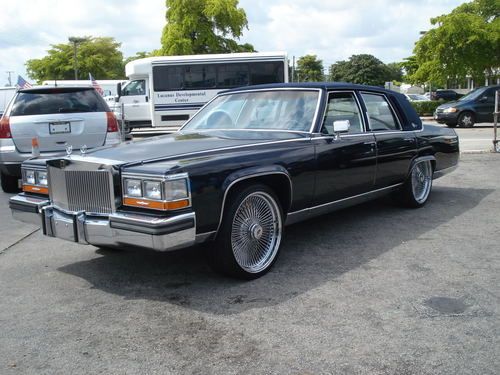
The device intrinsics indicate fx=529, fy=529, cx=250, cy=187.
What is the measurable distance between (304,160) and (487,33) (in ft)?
94.2

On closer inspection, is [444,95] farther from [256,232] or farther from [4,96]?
[256,232]

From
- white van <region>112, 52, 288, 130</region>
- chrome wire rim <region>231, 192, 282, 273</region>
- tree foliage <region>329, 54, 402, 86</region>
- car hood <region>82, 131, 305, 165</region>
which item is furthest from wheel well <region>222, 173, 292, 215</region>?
tree foliage <region>329, 54, 402, 86</region>

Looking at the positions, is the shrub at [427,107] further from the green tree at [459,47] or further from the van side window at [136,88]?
the van side window at [136,88]

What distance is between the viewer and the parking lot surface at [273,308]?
2.92 metres

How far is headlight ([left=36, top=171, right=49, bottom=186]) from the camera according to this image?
4.42 metres

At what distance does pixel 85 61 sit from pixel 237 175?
55402 mm

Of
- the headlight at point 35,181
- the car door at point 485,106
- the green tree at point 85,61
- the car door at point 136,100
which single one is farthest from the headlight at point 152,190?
the green tree at point 85,61

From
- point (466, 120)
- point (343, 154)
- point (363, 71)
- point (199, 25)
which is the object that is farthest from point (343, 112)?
point (363, 71)

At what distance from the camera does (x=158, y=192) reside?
3.54 metres

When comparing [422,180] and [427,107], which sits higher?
[427,107]

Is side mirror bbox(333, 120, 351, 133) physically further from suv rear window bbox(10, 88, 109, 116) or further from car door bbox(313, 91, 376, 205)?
suv rear window bbox(10, 88, 109, 116)

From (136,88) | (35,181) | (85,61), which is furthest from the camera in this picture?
(85,61)

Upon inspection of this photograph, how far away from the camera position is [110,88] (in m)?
27.8

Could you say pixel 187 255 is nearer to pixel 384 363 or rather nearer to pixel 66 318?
pixel 66 318
